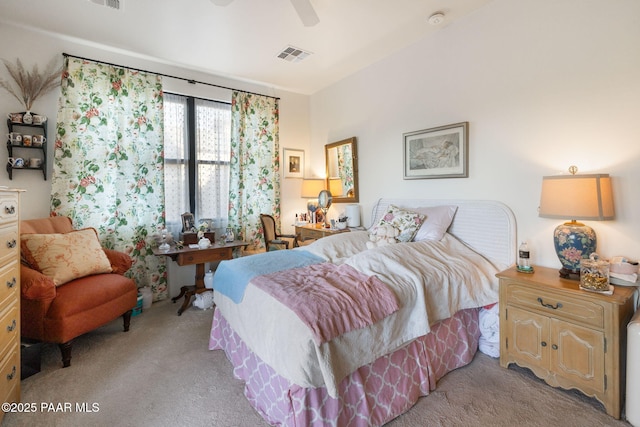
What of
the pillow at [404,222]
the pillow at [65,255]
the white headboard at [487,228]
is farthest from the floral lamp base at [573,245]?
the pillow at [65,255]

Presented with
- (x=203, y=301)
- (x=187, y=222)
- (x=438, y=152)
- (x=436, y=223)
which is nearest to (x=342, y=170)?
(x=438, y=152)

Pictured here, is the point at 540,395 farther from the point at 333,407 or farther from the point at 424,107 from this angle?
the point at 424,107

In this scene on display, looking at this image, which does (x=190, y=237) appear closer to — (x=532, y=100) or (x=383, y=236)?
(x=383, y=236)

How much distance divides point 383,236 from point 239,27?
2.43 metres

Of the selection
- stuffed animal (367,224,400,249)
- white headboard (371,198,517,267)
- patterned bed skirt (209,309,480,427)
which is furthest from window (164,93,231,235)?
white headboard (371,198,517,267)

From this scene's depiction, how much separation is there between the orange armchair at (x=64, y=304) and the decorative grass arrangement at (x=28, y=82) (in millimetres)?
1232

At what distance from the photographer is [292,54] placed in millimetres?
3176

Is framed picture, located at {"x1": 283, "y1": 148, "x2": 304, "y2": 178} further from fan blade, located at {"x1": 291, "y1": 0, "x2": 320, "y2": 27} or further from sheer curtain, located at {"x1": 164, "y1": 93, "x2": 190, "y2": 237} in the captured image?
fan blade, located at {"x1": 291, "y1": 0, "x2": 320, "y2": 27}

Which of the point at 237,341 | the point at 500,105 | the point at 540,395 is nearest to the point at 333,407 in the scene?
the point at 237,341

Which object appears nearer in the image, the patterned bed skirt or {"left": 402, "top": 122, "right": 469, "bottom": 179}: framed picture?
the patterned bed skirt

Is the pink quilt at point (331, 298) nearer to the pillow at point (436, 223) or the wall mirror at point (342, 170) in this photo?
the pillow at point (436, 223)

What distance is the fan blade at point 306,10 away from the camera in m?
1.74

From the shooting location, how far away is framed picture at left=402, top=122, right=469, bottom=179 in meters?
2.59

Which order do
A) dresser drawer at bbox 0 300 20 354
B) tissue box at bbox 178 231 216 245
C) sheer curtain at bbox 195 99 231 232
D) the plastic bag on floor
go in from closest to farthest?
dresser drawer at bbox 0 300 20 354, the plastic bag on floor, tissue box at bbox 178 231 216 245, sheer curtain at bbox 195 99 231 232
